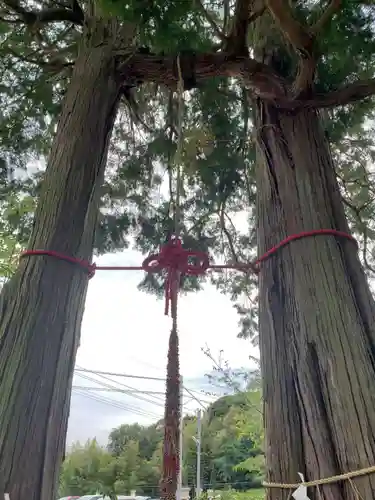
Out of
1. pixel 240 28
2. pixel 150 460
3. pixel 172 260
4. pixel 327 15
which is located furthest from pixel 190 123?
pixel 150 460

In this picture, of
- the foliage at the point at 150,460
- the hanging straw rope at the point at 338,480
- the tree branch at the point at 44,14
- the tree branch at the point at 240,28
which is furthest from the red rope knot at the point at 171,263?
the foliage at the point at 150,460

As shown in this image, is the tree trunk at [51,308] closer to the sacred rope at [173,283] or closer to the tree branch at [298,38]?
the sacred rope at [173,283]

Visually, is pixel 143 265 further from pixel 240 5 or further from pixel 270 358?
pixel 240 5

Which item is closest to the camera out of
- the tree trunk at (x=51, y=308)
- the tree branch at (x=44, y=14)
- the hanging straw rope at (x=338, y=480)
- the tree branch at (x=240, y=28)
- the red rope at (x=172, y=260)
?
the hanging straw rope at (x=338, y=480)

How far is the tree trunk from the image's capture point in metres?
1.13

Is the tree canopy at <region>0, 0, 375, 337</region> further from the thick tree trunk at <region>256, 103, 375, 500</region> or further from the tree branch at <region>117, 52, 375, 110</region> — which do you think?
the thick tree trunk at <region>256, 103, 375, 500</region>

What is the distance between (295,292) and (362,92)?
93cm

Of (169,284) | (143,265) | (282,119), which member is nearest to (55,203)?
(143,265)

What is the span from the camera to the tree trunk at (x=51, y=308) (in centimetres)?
113

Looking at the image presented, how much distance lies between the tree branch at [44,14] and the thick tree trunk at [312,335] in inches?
53.9

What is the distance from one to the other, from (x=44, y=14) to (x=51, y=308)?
67.3 inches

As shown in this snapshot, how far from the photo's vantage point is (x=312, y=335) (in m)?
1.29

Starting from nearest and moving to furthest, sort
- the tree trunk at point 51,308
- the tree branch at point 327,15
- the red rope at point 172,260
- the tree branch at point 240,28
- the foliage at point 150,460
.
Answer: the tree trunk at point 51,308
the red rope at point 172,260
the tree branch at point 327,15
the tree branch at point 240,28
the foliage at point 150,460

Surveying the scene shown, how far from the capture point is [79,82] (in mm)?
1938
